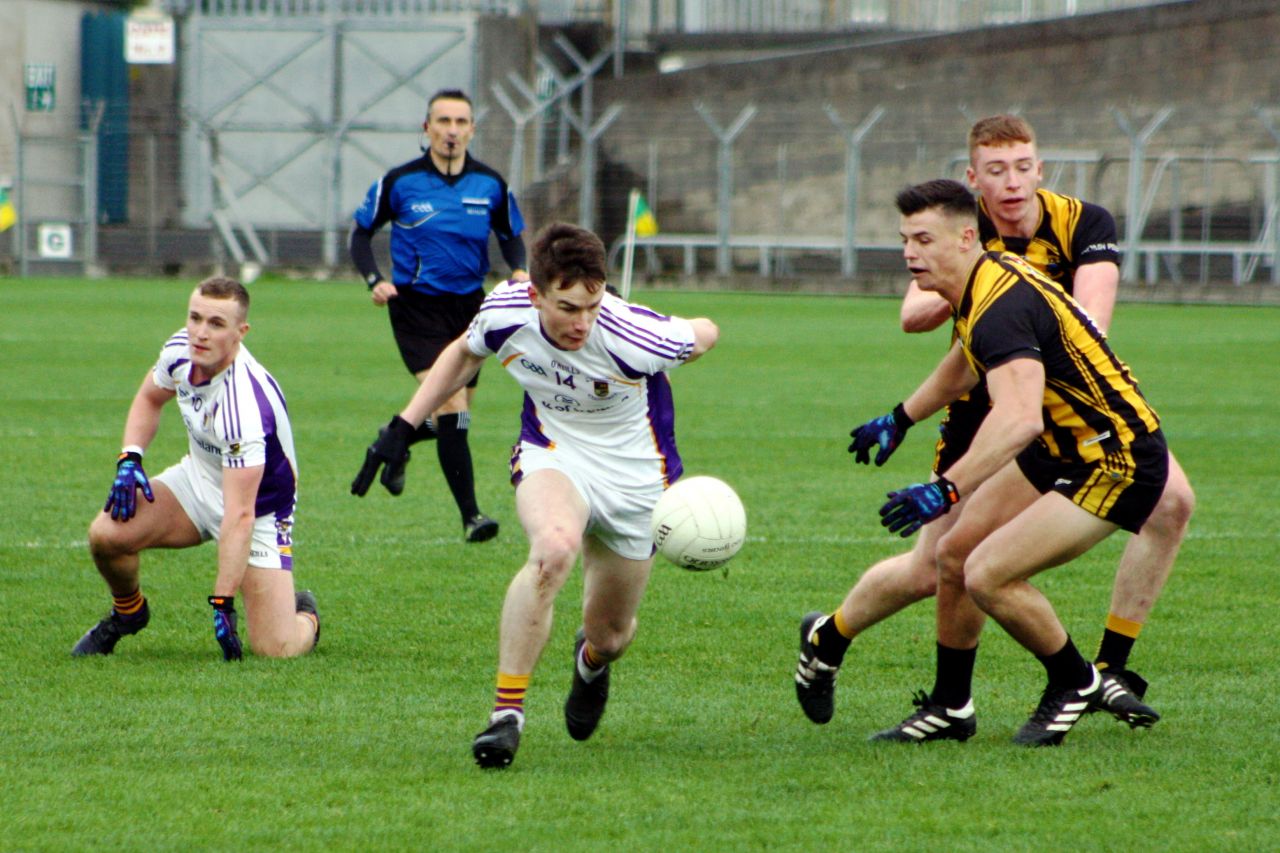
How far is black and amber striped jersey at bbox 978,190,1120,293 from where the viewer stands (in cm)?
644

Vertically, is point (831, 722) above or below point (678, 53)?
below

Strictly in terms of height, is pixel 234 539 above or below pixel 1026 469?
below

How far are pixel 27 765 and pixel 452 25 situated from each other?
3253cm

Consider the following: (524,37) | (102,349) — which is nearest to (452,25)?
(524,37)

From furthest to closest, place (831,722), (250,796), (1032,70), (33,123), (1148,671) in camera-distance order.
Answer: (33,123)
(1032,70)
(1148,671)
(831,722)
(250,796)

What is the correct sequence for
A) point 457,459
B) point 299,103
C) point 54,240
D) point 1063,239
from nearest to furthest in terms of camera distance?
point 1063,239 → point 457,459 → point 54,240 → point 299,103

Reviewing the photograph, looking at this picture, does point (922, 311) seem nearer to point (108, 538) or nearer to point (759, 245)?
point (108, 538)

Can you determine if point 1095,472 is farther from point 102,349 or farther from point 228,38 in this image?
point 228,38

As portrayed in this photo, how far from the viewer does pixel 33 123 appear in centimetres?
3953

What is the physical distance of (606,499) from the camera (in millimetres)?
5691

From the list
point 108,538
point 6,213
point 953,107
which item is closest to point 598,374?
point 108,538

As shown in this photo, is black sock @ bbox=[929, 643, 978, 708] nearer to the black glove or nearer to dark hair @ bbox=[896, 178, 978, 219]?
dark hair @ bbox=[896, 178, 978, 219]

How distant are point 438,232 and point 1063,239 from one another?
4792 millimetres

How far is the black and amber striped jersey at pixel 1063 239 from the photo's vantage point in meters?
6.44
